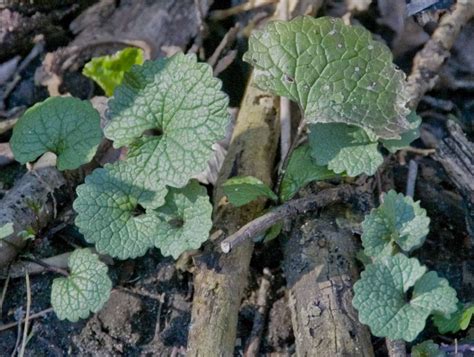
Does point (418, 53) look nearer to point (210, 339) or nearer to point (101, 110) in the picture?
point (101, 110)

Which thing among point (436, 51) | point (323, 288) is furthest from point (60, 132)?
point (436, 51)

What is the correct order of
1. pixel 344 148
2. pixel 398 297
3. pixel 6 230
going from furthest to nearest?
pixel 344 148 → pixel 6 230 → pixel 398 297

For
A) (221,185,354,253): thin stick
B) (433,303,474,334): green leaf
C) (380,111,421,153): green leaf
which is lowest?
(433,303,474,334): green leaf

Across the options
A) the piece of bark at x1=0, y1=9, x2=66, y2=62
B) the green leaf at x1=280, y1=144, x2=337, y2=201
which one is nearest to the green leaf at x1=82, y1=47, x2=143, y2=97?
the piece of bark at x1=0, y1=9, x2=66, y2=62

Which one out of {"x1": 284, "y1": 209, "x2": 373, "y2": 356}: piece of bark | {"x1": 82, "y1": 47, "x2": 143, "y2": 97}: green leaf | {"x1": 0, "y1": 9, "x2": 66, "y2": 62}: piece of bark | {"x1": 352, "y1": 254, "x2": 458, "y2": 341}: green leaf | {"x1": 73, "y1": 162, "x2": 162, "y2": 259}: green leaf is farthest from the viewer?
{"x1": 0, "y1": 9, "x2": 66, "y2": 62}: piece of bark

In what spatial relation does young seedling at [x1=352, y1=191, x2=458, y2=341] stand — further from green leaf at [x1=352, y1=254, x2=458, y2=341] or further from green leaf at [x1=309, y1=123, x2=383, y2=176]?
green leaf at [x1=309, y1=123, x2=383, y2=176]

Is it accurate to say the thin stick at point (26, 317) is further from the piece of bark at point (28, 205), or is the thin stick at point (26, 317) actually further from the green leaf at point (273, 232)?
the green leaf at point (273, 232)

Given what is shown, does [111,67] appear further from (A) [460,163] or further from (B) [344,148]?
(A) [460,163]
